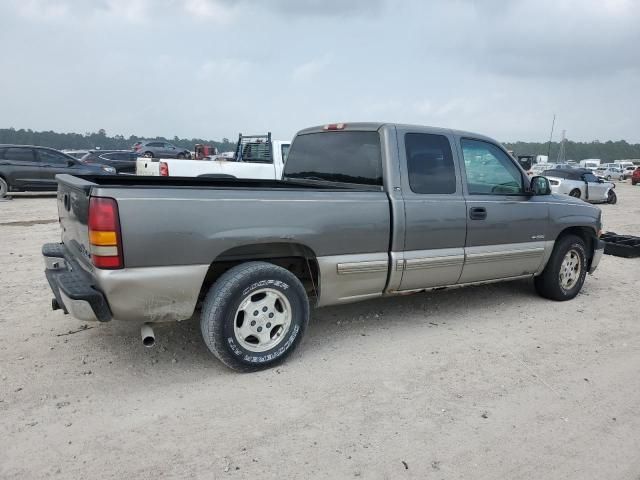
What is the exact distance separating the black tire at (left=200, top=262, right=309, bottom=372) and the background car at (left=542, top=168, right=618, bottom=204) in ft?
57.9

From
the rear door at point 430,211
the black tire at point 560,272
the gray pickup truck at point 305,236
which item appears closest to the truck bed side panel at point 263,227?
the gray pickup truck at point 305,236

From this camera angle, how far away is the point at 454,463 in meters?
2.60

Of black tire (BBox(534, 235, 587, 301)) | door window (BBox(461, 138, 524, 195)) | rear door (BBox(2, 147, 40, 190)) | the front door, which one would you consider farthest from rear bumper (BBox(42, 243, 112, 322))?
rear door (BBox(2, 147, 40, 190))

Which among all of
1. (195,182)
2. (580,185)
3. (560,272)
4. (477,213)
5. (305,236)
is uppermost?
(195,182)

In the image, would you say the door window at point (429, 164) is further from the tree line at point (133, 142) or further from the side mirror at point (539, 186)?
the tree line at point (133, 142)

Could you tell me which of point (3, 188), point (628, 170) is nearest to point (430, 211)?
point (3, 188)

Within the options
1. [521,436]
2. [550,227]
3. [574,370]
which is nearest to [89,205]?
[521,436]

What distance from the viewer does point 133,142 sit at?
6406 centimetres

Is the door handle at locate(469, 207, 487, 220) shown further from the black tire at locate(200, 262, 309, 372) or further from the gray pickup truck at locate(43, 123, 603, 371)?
the black tire at locate(200, 262, 309, 372)

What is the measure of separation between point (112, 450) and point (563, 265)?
484 centimetres

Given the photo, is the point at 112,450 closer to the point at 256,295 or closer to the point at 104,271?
the point at 104,271

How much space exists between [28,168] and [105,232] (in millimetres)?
14040

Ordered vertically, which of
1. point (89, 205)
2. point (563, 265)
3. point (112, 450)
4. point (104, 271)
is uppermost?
point (89, 205)

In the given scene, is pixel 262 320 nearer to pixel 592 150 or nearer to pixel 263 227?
pixel 263 227
